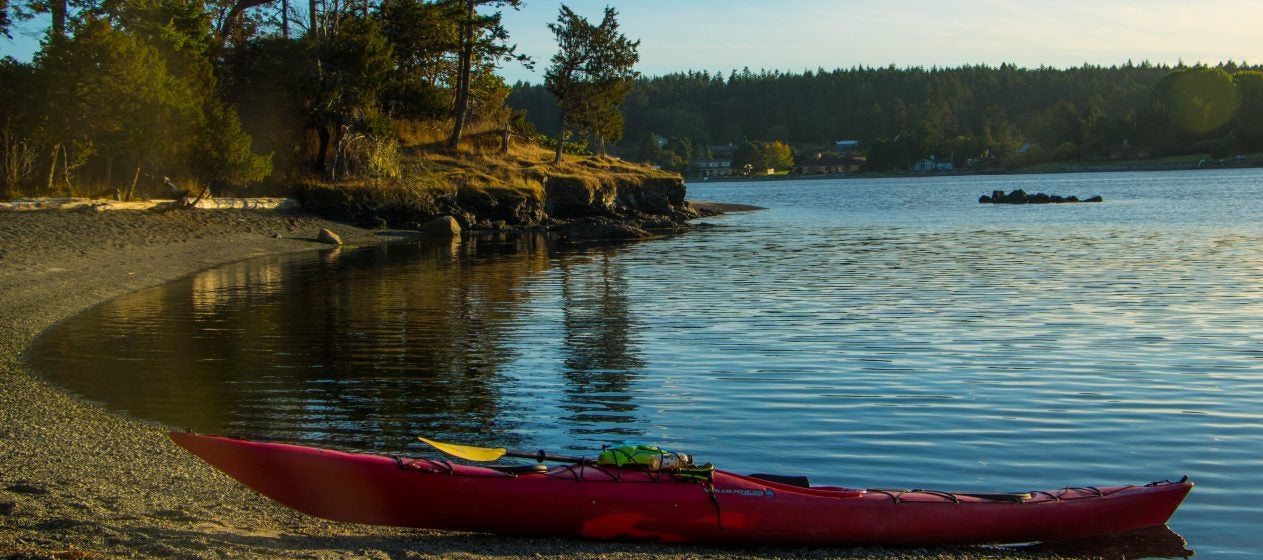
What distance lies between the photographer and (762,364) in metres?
16.6

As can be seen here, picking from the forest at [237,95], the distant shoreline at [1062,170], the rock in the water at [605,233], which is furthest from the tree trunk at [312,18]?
the distant shoreline at [1062,170]

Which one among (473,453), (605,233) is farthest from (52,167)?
(473,453)

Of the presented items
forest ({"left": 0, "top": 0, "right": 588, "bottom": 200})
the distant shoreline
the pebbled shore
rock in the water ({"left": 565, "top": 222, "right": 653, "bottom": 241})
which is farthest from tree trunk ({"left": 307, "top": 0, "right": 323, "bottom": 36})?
the distant shoreline

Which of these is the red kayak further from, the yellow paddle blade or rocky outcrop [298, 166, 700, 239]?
rocky outcrop [298, 166, 700, 239]

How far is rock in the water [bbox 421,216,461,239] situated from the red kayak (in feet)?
131

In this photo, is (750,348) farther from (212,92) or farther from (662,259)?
(212,92)

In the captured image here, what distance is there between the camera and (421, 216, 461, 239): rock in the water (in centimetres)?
4834

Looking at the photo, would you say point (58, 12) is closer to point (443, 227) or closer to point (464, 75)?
point (443, 227)

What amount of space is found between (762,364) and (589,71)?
166 ft

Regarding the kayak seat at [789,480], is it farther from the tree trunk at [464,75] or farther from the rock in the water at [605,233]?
the tree trunk at [464,75]

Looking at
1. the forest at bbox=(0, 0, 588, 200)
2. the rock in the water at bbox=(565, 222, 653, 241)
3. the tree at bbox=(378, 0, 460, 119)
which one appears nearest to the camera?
the forest at bbox=(0, 0, 588, 200)

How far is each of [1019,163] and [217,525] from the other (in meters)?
183

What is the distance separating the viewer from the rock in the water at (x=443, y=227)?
48.3 metres

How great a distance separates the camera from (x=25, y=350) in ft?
54.3
